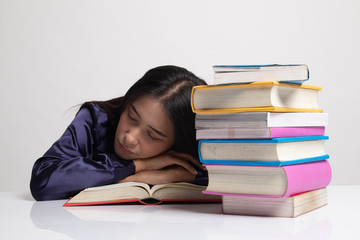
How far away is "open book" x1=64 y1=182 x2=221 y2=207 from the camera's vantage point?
1.58 metres

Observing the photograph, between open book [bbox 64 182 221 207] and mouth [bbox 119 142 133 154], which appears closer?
open book [bbox 64 182 221 207]

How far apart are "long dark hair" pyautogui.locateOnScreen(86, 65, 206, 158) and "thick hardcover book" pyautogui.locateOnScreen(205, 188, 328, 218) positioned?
0.58 metres

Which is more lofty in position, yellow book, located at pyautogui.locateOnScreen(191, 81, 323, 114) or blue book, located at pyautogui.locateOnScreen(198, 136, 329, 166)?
yellow book, located at pyautogui.locateOnScreen(191, 81, 323, 114)

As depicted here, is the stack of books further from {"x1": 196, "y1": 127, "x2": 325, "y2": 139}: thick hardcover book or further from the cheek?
the cheek

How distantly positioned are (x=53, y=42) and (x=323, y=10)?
2.10m

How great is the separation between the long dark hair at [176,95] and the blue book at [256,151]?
0.55m

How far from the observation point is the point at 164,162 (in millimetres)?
1871

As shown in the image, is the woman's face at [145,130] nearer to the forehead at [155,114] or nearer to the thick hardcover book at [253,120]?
the forehead at [155,114]

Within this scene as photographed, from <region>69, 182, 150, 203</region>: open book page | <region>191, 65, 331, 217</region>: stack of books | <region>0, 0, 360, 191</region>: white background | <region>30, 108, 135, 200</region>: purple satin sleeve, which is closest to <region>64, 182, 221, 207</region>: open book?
<region>69, 182, 150, 203</region>: open book page

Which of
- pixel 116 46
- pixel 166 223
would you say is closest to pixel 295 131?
pixel 166 223

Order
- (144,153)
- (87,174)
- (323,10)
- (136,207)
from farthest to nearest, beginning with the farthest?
(323,10)
(144,153)
(87,174)
(136,207)

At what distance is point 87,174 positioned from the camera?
68.6 inches
